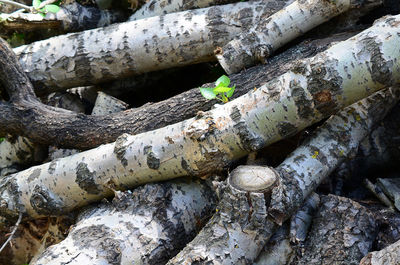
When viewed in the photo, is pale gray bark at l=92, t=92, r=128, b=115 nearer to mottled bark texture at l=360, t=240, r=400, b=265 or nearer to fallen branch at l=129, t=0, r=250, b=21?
fallen branch at l=129, t=0, r=250, b=21

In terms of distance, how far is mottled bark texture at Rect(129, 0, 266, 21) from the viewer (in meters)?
2.97

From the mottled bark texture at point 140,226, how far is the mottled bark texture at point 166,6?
1307mm

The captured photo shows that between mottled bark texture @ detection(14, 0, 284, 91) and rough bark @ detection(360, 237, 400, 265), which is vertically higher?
mottled bark texture @ detection(14, 0, 284, 91)

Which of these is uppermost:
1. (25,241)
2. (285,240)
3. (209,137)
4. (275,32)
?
(275,32)

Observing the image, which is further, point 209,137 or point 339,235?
point 209,137

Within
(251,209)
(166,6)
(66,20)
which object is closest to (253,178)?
(251,209)

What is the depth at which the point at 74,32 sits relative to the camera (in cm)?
321

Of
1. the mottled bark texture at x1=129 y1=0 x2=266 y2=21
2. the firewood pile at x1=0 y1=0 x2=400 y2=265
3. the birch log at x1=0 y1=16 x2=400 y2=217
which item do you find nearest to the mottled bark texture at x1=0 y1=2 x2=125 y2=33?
the firewood pile at x1=0 y1=0 x2=400 y2=265

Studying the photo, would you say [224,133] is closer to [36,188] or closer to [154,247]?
[154,247]

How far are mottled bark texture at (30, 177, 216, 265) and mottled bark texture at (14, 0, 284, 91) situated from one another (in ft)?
2.95

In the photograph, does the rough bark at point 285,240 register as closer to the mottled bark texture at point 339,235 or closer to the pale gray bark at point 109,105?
the mottled bark texture at point 339,235

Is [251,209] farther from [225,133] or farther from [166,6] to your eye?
[166,6]

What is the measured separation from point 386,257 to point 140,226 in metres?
1.08

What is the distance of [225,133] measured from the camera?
206 cm
